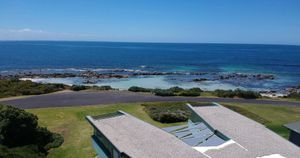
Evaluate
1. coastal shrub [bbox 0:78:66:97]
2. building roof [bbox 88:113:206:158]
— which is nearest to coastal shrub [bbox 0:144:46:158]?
building roof [bbox 88:113:206:158]

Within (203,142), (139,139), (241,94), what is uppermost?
(139,139)

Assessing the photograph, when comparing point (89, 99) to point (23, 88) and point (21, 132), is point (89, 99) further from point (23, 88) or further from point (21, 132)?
point (21, 132)

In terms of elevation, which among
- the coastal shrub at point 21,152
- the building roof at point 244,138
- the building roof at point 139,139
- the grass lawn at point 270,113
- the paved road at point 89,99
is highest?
the building roof at point 139,139

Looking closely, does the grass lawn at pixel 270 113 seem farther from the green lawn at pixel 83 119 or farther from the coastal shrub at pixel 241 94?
the coastal shrub at pixel 241 94

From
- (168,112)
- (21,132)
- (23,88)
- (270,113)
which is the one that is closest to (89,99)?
(23,88)

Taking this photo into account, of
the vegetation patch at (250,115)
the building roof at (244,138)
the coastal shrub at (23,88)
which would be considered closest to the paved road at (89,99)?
the coastal shrub at (23,88)

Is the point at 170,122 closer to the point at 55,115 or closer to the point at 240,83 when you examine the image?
the point at 55,115
